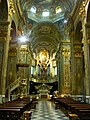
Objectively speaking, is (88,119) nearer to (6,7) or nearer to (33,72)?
(6,7)

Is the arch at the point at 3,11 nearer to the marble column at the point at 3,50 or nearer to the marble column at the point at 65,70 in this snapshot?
the marble column at the point at 3,50

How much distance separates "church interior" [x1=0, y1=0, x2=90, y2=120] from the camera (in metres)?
8.53

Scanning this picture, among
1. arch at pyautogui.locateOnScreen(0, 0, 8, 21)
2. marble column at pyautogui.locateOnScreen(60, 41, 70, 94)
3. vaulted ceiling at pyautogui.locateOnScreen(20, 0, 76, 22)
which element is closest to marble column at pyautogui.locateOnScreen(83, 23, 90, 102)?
arch at pyautogui.locateOnScreen(0, 0, 8, 21)

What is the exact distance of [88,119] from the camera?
481 centimetres


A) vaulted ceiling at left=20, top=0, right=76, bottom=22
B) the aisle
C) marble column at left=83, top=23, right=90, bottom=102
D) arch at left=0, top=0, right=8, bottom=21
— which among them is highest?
vaulted ceiling at left=20, top=0, right=76, bottom=22

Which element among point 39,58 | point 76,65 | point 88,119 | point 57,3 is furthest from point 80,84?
point 39,58

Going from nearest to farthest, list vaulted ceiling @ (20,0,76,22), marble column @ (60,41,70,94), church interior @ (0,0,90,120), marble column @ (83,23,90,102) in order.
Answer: church interior @ (0,0,90,120), marble column @ (83,23,90,102), marble column @ (60,41,70,94), vaulted ceiling @ (20,0,76,22)

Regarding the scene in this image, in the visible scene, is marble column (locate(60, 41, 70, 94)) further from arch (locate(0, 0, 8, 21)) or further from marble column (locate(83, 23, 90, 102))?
arch (locate(0, 0, 8, 21))

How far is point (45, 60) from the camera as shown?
129 ft

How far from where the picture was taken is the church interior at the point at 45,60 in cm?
853

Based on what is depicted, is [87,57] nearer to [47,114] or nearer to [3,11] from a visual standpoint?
[47,114]

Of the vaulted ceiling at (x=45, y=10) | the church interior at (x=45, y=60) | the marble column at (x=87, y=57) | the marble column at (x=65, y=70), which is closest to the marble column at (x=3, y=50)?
the church interior at (x=45, y=60)

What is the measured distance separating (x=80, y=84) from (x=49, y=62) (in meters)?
25.1

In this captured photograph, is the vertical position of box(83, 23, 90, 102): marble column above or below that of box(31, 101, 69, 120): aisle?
above
